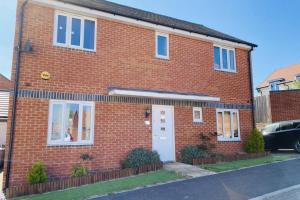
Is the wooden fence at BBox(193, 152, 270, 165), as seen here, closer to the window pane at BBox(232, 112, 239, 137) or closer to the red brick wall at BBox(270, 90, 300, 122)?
the window pane at BBox(232, 112, 239, 137)

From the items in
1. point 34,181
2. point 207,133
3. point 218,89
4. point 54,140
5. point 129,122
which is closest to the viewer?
point 34,181

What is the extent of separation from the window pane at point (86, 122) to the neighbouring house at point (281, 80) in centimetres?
2643

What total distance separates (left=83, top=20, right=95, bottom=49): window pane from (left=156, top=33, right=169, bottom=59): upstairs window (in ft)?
10.3

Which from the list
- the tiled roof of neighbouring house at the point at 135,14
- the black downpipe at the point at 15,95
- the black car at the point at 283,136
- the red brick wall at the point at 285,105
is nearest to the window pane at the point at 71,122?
the black downpipe at the point at 15,95

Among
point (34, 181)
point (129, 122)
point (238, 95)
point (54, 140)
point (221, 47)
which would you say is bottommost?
point (34, 181)

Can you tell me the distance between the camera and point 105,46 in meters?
10.3

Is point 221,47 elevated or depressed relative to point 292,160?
elevated

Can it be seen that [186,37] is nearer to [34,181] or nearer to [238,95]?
[238,95]

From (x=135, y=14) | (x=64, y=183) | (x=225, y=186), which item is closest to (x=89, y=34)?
(x=135, y=14)

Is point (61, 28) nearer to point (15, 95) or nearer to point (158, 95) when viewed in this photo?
point (15, 95)

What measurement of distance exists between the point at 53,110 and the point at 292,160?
10.1m

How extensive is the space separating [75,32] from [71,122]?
359 centimetres

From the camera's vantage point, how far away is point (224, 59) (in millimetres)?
13633

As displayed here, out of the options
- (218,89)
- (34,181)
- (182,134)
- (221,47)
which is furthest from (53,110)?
(221,47)
